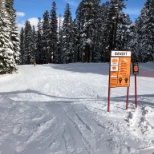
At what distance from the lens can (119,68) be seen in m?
8.05

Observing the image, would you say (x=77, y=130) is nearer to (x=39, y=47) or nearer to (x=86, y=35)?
(x=86, y=35)

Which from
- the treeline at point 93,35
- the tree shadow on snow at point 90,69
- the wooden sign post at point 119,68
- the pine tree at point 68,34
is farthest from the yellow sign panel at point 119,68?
the pine tree at point 68,34

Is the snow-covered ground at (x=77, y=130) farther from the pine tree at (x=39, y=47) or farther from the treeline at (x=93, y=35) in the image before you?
the pine tree at (x=39, y=47)

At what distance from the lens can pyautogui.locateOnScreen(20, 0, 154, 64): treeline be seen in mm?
40781

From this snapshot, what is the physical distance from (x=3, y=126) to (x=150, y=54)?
115ft

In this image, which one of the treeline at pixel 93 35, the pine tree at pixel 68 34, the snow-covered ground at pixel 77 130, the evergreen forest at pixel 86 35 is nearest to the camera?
the snow-covered ground at pixel 77 130

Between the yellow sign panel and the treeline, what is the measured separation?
23.4 m

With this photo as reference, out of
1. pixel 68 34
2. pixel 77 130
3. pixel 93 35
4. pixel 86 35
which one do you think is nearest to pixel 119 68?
pixel 77 130

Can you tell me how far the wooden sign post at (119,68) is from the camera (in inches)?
311

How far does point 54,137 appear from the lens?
5965mm

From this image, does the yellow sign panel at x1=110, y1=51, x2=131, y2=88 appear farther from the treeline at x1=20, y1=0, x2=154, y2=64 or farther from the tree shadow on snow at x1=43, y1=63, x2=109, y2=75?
the treeline at x1=20, y1=0, x2=154, y2=64

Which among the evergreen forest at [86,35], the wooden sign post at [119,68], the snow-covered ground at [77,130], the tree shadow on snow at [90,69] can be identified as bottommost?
the snow-covered ground at [77,130]

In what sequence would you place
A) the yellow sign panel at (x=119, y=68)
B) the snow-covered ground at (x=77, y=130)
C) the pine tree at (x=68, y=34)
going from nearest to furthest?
the snow-covered ground at (x=77, y=130)
the yellow sign panel at (x=119, y=68)
the pine tree at (x=68, y=34)

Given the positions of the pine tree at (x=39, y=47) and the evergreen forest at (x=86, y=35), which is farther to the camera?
the pine tree at (x=39, y=47)
